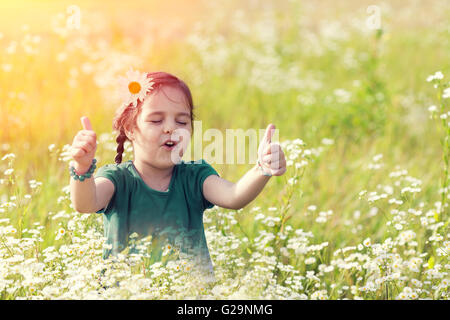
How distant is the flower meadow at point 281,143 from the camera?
95.5 inches

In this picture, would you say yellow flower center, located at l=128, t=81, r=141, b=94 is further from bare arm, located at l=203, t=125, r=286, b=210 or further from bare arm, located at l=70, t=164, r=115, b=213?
bare arm, located at l=203, t=125, r=286, b=210

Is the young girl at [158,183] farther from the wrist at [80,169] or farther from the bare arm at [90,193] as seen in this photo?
the wrist at [80,169]

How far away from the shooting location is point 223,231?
301 centimetres

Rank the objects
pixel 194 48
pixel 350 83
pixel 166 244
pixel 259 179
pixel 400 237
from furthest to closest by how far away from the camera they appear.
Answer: pixel 194 48, pixel 350 83, pixel 400 237, pixel 166 244, pixel 259 179

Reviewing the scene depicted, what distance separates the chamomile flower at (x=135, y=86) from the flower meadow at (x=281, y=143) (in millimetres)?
698

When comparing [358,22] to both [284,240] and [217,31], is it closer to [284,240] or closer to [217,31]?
[217,31]

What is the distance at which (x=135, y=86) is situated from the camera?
2416 mm

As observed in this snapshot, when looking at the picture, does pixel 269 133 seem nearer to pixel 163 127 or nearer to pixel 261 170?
pixel 261 170

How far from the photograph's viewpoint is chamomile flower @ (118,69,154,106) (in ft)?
7.83

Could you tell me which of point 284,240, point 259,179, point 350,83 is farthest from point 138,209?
point 350,83

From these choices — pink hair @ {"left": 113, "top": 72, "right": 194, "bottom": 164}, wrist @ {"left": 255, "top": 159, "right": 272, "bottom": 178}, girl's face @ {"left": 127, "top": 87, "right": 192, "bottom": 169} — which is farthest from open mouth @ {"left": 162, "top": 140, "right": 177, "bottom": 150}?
wrist @ {"left": 255, "top": 159, "right": 272, "bottom": 178}

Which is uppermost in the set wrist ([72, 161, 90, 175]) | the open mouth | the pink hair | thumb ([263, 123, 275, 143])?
the pink hair

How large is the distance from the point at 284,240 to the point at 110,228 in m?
1.15
